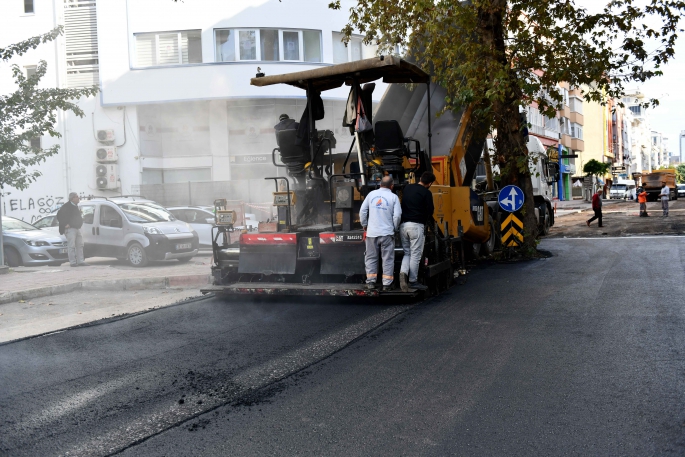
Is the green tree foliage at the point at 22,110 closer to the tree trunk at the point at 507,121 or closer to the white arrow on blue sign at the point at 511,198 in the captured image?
the tree trunk at the point at 507,121

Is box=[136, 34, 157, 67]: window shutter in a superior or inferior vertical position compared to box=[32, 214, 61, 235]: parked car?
superior

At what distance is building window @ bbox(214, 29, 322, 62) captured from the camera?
971 inches

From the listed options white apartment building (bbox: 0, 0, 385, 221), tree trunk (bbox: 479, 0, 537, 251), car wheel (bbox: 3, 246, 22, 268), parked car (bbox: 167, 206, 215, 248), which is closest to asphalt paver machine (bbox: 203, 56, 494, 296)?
tree trunk (bbox: 479, 0, 537, 251)

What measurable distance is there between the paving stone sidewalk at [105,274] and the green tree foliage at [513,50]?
597cm

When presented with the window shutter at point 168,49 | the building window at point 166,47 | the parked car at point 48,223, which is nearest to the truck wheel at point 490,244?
the parked car at point 48,223

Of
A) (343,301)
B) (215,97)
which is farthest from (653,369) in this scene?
(215,97)

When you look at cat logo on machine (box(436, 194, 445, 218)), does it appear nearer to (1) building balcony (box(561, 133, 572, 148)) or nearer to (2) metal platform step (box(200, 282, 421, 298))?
(2) metal platform step (box(200, 282, 421, 298))

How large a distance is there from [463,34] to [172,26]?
554 inches

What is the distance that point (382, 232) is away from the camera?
27.2ft

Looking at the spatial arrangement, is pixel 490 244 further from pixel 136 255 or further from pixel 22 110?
pixel 22 110

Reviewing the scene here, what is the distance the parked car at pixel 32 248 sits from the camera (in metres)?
15.4

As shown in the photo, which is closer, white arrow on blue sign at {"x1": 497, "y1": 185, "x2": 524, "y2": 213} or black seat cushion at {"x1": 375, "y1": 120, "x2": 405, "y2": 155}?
black seat cushion at {"x1": 375, "y1": 120, "x2": 405, "y2": 155}

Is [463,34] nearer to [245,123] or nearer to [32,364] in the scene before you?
[32,364]

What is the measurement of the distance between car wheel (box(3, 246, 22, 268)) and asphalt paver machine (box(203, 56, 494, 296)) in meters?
8.21
